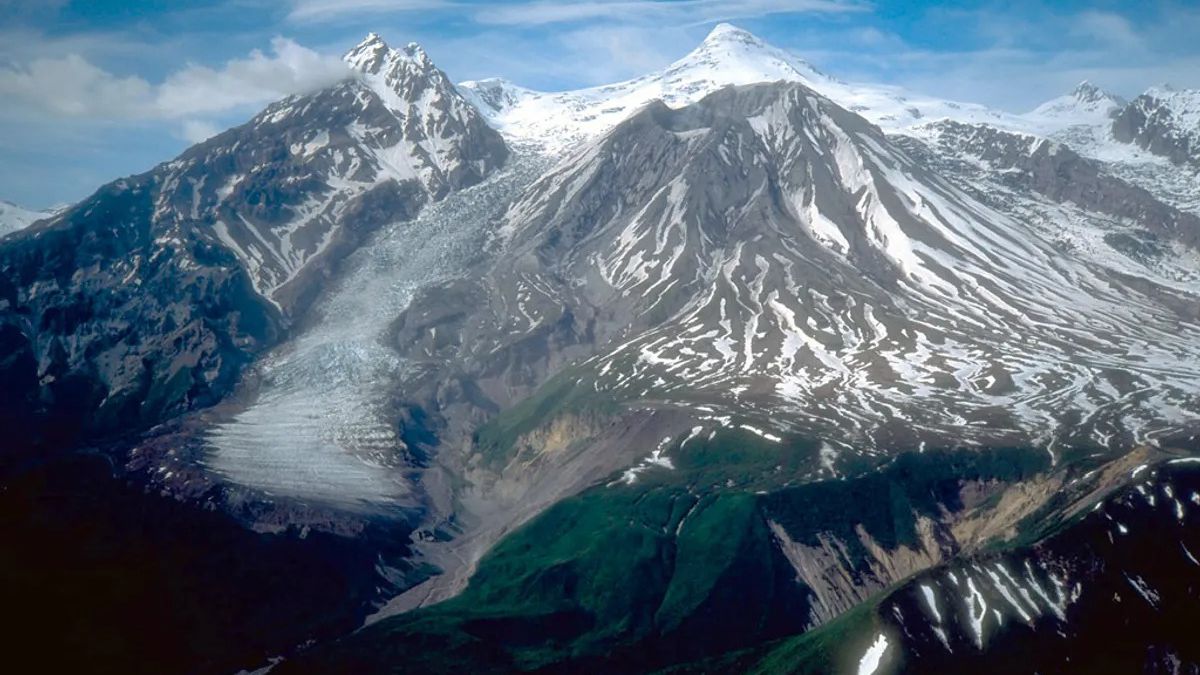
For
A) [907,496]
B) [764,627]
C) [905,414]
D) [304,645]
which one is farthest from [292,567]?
[905,414]

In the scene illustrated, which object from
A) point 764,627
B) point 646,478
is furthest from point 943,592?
point 646,478

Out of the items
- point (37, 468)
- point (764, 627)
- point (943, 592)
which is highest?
point (37, 468)

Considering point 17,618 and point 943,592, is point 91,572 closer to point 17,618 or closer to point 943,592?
point 17,618

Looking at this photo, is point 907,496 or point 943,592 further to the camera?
point 907,496

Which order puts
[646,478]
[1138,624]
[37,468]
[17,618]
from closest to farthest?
1. [1138,624]
2. [17,618]
3. [646,478]
4. [37,468]

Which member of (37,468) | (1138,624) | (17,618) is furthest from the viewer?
(37,468)

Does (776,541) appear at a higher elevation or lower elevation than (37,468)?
lower
